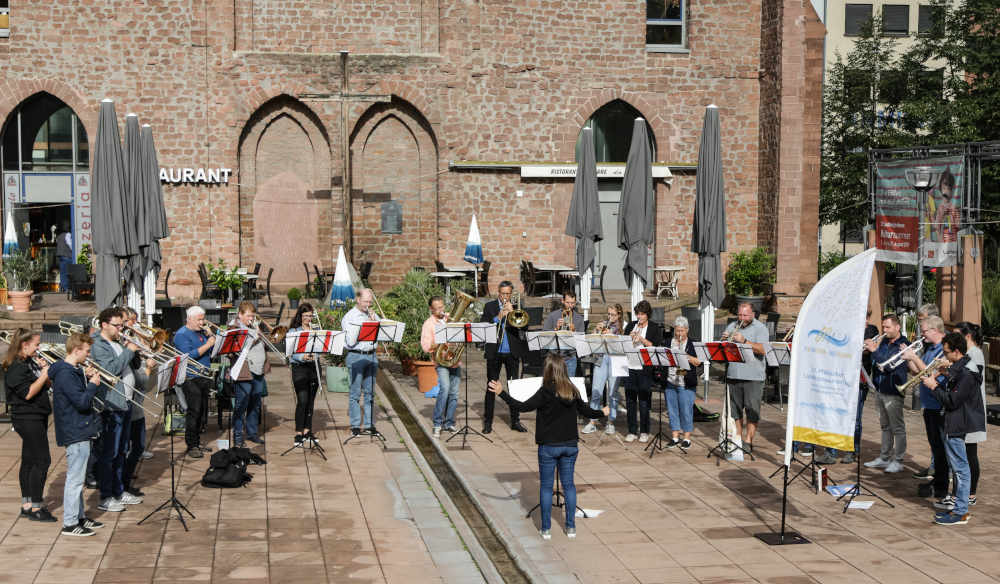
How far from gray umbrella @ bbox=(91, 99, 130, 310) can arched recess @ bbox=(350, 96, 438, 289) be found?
37.2 ft

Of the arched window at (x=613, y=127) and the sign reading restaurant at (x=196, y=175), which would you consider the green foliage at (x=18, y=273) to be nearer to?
the sign reading restaurant at (x=196, y=175)

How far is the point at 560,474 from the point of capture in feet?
31.2

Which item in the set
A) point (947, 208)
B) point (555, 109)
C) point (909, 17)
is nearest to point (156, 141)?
point (555, 109)

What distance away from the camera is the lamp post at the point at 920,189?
18.0 meters

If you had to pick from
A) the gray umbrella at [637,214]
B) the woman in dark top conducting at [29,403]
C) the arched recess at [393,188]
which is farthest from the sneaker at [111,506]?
the arched recess at [393,188]

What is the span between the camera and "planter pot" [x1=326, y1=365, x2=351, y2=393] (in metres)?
16.8

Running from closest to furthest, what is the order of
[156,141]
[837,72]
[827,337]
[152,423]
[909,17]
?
1. [827,337]
2. [152,423]
3. [156,141]
4. [837,72]
5. [909,17]

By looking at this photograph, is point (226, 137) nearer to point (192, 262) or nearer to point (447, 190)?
point (192, 262)

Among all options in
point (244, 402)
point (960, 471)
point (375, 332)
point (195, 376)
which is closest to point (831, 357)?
point (960, 471)

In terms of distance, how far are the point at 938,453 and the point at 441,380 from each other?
19.5ft

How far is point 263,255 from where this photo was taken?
28016mm

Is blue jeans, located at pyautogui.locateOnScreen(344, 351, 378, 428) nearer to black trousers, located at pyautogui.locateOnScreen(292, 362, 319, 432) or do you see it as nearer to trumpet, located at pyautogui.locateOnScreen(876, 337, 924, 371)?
black trousers, located at pyautogui.locateOnScreen(292, 362, 319, 432)

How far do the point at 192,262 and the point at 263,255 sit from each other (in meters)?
1.81

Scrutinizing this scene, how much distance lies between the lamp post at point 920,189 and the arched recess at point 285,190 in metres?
15.0
